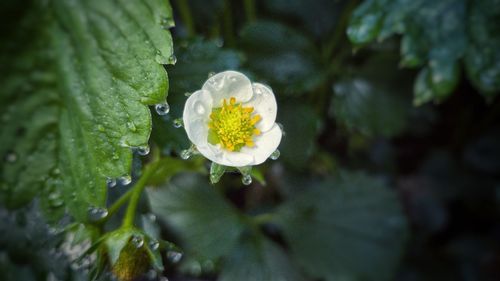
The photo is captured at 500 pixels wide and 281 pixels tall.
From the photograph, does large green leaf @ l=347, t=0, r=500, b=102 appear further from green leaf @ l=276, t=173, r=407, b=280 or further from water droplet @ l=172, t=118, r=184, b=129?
water droplet @ l=172, t=118, r=184, b=129

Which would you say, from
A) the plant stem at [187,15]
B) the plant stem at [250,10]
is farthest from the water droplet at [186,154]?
the plant stem at [250,10]

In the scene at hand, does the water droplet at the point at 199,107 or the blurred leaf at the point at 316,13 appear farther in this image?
the blurred leaf at the point at 316,13

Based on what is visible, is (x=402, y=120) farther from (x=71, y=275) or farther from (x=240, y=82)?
(x=71, y=275)

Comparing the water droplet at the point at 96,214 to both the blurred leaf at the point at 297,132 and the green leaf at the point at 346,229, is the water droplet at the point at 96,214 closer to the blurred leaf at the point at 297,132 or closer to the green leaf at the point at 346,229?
the blurred leaf at the point at 297,132

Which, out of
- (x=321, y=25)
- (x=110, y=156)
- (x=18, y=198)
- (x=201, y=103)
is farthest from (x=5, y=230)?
(x=321, y=25)

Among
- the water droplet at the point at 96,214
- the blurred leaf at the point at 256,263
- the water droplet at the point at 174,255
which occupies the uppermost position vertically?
the water droplet at the point at 96,214

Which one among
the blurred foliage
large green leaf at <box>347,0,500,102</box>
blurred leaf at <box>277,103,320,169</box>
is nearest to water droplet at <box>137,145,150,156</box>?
the blurred foliage
